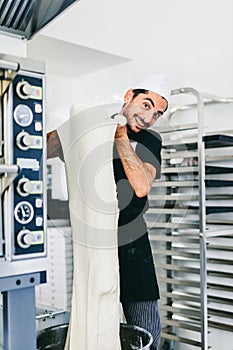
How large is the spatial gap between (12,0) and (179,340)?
6.63 feet

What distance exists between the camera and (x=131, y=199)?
1886mm

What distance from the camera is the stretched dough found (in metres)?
1.57

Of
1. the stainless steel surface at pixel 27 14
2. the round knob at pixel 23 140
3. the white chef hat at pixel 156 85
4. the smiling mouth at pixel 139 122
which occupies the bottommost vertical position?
the round knob at pixel 23 140

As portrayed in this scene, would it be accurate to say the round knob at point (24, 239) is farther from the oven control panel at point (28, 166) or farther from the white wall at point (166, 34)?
the white wall at point (166, 34)

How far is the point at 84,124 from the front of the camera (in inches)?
63.2

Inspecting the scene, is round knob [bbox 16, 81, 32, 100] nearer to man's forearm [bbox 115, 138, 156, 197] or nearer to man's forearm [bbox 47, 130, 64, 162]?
man's forearm [bbox 47, 130, 64, 162]

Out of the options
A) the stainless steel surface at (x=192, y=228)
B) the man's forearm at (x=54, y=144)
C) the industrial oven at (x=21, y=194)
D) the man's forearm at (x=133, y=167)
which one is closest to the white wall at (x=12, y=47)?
the man's forearm at (x=54, y=144)

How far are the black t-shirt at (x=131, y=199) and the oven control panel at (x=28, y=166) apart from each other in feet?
2.01

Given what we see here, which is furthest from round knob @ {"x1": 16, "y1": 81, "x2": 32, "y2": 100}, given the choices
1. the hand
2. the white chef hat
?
the white chef hat

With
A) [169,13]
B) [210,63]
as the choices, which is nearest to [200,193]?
[210,63]

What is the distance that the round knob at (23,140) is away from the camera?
1129 mm

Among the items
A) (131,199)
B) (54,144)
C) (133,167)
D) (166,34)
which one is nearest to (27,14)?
(54,144)

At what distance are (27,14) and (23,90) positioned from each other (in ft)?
1.71

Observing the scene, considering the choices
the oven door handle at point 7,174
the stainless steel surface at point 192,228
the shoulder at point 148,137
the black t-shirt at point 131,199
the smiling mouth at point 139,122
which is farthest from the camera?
the stainless steel surface at point 192,228
